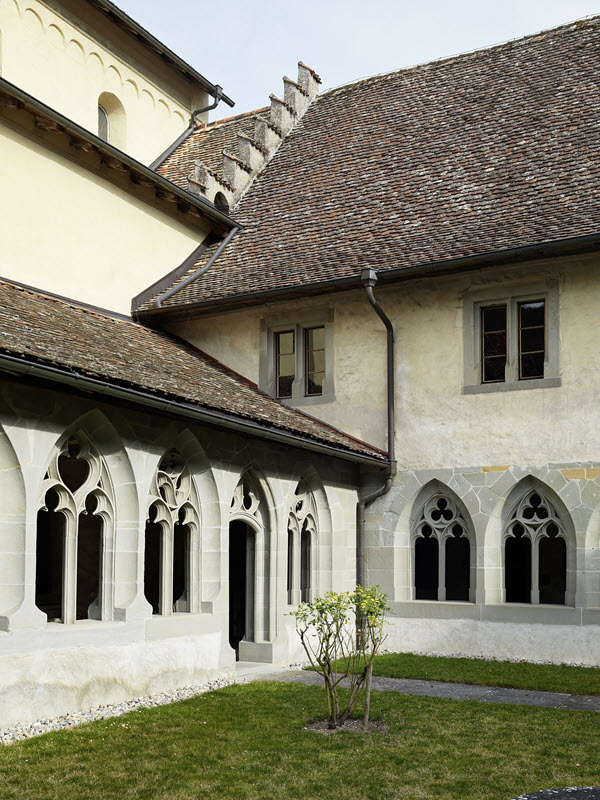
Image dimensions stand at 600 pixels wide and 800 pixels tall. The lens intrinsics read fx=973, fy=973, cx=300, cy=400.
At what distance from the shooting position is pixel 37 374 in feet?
26.6

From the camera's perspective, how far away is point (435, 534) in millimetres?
13203

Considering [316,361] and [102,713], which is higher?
[316,361]

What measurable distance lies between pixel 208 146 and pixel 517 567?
9513 millimetres

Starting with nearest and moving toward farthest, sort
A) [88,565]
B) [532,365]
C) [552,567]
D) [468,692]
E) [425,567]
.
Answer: [468,692] < [532,365] < [425,567] < [88,565] < [552,567]

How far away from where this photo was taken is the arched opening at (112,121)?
1712cm

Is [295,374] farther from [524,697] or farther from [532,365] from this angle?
[524,697]

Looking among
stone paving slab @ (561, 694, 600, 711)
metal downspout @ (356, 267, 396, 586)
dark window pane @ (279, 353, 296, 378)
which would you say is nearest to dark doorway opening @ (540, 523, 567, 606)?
metal downspout @ (356, 267, 396, 586)

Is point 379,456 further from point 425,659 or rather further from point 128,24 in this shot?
point 128,24

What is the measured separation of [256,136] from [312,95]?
2303mm

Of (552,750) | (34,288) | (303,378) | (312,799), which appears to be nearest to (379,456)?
(303,378)

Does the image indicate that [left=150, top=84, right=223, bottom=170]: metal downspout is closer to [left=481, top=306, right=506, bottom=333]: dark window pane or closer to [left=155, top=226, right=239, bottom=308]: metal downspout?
[left=155, top=226, right=239, bottom=308]: metal downspout

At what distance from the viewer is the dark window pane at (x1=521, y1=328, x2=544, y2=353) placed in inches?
503

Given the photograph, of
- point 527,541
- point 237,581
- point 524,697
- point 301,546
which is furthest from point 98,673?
point 527,541

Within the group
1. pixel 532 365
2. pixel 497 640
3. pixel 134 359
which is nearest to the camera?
pixel 134 359
